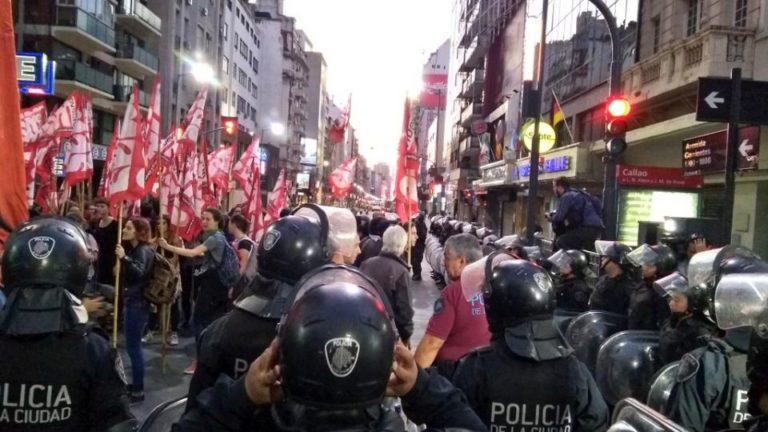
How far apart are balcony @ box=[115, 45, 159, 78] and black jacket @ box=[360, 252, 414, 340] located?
116 feet

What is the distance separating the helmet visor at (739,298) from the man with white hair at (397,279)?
3591 mm

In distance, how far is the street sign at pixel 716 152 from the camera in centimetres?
1066

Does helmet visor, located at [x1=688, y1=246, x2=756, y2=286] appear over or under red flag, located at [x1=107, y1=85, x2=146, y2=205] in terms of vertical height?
under

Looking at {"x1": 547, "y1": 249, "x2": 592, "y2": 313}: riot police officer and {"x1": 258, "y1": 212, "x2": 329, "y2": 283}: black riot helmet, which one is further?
{"x1": 547, "y1": 249, "x2": 592, "y2": 313}: riot police officer

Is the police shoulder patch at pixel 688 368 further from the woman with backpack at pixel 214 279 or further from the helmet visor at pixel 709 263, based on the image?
the woman with backpack at pixel 214 279

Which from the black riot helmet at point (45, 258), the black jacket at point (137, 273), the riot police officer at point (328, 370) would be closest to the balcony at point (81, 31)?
the black jacket at point (137, 273)

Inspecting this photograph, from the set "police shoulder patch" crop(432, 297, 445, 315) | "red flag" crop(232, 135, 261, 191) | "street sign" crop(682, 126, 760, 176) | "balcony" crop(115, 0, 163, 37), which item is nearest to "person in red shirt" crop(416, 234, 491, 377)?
"police shoulder patch" crop(432, 297, 445, 315)

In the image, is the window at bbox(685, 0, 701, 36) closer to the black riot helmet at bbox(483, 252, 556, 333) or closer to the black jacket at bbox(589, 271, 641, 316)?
the black jacket at bbox(589, 271, 641, 316)

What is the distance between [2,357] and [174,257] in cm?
672

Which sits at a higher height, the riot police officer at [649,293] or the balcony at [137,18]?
the balcony at [137,18]

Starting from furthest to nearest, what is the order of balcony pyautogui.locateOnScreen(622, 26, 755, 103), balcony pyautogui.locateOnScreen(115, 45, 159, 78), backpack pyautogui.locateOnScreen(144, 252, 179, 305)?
balcony pyautogui.locateOnScreen(115, 45, 159, 78) → balcony pyautogui.locateOnScreen(622, 26, 755, 103) → backpack pyautogui.locateOnScreen(144, 252, 179, 305)

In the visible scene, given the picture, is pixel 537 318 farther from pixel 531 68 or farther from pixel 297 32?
pixel 297 32

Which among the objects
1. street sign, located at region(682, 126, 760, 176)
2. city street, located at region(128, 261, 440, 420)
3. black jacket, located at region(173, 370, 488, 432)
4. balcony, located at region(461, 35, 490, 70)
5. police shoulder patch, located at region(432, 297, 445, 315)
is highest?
balcony, located at region(461, 35, 490, 70)

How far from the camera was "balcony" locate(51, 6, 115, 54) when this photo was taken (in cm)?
3109
